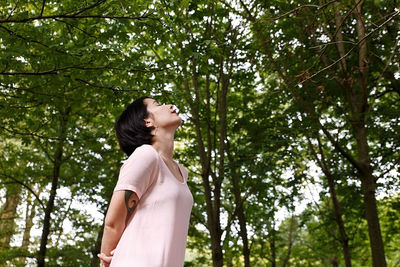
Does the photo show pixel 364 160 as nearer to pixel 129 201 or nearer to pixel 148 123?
pixel 148 123

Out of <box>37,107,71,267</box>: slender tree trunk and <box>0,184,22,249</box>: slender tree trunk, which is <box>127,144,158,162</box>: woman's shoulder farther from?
<box>0,184,22,249</box>: slender tree trunk

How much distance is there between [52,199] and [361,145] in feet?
22.5

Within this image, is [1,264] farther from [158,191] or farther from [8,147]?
[158,191]

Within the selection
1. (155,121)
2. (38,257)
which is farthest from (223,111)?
(155,121)

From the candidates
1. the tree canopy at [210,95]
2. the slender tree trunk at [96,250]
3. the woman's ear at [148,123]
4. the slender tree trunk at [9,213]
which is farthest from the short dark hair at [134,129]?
the slender tree trunk at [9,213]

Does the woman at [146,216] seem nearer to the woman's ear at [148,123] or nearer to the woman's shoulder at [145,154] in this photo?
the woman's shoulder at [145,154]

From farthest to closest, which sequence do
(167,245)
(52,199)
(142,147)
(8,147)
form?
1. (8,147)
2. (52,199)
3. (142,147)
4. (167,245)

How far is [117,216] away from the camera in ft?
6.80

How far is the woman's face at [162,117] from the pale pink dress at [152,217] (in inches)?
10.3

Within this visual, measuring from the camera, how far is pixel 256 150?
8211 mm

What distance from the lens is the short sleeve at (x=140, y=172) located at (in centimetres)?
209

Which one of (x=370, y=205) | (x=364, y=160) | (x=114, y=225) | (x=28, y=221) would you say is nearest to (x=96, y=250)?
(x=28, y=221)

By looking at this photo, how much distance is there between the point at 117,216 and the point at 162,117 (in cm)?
68

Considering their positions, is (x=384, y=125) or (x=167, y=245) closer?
(x=167, y=245)
